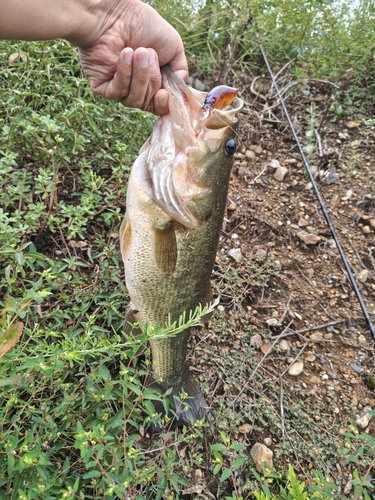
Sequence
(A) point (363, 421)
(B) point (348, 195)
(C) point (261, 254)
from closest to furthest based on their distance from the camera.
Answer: (A) point (363, 421) < (C) point (261, 254) < (B) point (348, 195)

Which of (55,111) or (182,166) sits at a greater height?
(182,166)

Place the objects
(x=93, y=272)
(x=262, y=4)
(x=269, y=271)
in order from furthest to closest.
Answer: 1. (x=262, y=4)
2. (x=269, y=271)
3. (x=93, y=272)

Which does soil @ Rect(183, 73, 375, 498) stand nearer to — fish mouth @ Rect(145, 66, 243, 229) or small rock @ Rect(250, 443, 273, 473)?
small rock @ Rect(250, 443, 273, 473)

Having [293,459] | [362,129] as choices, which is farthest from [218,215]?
[362,129]

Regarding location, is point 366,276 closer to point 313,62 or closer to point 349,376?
point 349,376

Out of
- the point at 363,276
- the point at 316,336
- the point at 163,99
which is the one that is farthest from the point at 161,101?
the point at 363,276

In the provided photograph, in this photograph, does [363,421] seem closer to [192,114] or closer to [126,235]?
[126,235]
